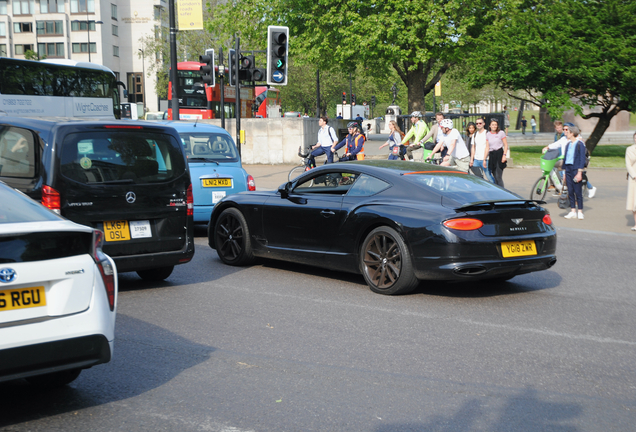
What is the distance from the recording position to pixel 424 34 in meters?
32.2

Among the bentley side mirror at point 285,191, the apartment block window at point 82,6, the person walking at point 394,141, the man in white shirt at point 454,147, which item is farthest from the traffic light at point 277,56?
the apartment block window at point 82,6

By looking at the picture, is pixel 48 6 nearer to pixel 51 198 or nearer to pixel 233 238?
pixel 233 238

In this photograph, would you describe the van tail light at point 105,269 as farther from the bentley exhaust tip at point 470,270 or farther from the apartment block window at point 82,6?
the apartment block window at point 82,6

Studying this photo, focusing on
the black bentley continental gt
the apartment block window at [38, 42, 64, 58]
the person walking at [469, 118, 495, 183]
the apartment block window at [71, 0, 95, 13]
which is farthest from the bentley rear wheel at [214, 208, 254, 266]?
the apartment block window at [38, 42, 64, 58]

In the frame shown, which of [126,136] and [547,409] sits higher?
[126,136]

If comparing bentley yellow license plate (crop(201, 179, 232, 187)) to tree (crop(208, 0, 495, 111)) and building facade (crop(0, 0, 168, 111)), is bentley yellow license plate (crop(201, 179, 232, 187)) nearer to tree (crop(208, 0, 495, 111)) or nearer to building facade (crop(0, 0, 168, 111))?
tree (crop(208, 0, 495, 111))

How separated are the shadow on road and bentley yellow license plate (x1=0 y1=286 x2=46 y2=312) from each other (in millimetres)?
684

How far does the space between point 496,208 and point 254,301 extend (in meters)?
2.56

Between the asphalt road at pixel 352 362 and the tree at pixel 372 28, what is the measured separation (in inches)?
969

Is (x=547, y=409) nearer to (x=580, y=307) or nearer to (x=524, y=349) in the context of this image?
(x=524, y=349)

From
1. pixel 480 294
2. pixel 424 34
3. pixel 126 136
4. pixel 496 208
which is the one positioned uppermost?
pixel 424 34

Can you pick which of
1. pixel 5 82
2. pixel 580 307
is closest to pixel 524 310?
pixel 580 307

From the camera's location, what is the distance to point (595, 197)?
→ 17641 millimetres

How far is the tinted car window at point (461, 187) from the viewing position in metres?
7.43
